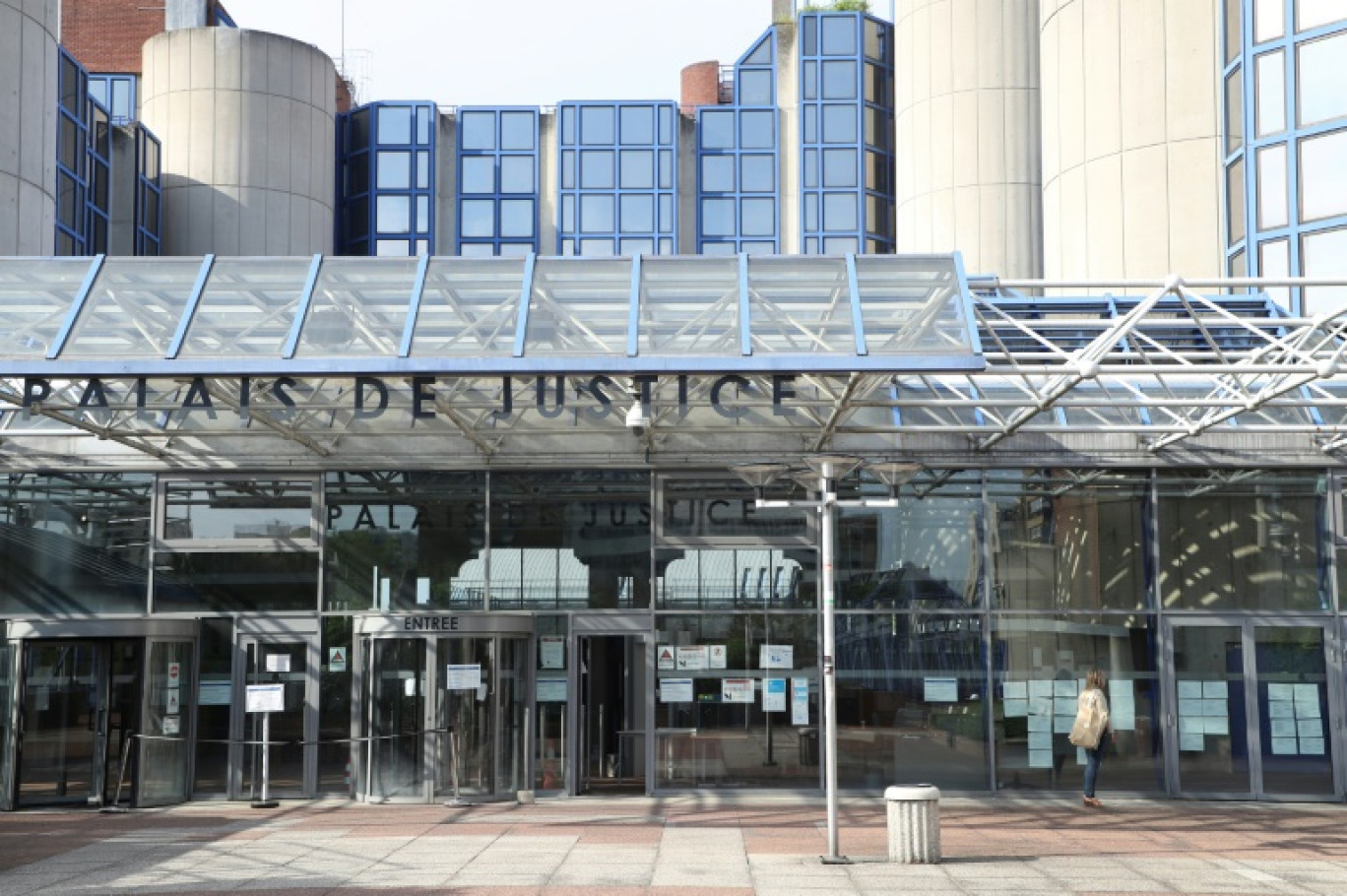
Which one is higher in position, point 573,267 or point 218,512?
point 573,267

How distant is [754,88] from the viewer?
181 feet

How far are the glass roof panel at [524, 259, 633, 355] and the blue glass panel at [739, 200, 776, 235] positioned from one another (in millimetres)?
38661

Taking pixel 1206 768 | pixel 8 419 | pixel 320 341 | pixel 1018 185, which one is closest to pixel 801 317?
pixel 320 341

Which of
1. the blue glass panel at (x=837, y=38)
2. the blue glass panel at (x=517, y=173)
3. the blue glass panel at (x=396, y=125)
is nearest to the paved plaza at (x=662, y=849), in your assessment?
Answer: the blue glass panel at (x=517, y=173)

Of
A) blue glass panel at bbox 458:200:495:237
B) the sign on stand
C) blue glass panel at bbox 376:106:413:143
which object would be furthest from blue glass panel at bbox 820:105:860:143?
the sign on stand

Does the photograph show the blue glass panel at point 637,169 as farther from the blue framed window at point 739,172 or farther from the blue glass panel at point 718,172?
the blue glass panel at point 718,172

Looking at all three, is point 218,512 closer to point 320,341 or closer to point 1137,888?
point 320,341

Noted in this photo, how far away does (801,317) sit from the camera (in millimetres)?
15234

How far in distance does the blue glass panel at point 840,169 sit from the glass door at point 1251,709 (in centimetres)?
3477

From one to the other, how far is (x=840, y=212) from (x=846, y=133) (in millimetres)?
2637

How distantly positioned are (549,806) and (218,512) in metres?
5.62

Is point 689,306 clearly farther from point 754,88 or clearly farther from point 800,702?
point 754,88

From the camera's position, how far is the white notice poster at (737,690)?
66.2 ft

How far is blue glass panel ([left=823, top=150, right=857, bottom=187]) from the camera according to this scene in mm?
53500
